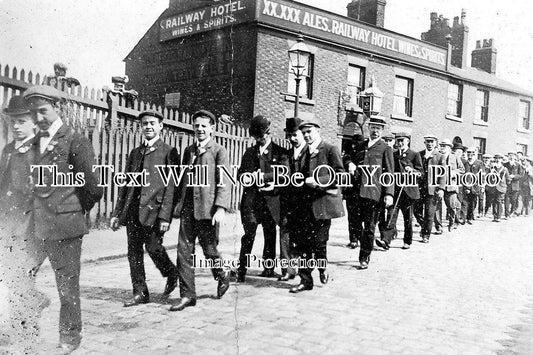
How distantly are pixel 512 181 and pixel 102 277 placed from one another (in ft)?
41.3

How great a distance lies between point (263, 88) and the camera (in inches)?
585

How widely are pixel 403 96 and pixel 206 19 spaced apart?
855cm

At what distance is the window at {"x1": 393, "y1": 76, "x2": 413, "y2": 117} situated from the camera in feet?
62.4

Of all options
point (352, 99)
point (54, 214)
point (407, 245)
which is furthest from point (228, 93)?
point (54, 214)

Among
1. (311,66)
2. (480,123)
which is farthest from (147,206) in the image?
(480,123)

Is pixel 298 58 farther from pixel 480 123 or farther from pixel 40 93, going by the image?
pixel 480 123

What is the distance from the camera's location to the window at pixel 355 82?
686 inches

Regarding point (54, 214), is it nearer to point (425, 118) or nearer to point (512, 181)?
point (512, 181)

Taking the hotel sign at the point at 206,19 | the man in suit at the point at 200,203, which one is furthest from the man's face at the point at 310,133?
the hotel sign at the point at 206,19

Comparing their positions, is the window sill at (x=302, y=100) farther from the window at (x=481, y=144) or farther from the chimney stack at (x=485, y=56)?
the chimney stack at (x=485, y=56)

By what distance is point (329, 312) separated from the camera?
4598 mm

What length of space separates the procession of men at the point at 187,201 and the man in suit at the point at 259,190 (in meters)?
0.01

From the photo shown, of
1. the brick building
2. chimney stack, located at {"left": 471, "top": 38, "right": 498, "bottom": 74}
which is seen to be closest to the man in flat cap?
the brick building

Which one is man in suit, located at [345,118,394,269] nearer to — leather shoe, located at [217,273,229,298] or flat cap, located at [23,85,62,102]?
leather shoe, located at [217,273,229,298]
